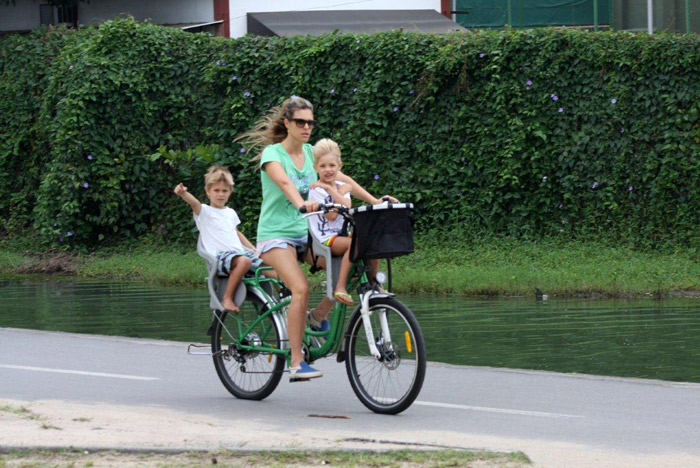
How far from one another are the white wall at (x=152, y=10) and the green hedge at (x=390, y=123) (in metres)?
4.03

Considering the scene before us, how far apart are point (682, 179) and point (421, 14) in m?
10.4

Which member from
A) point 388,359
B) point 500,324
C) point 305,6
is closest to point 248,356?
point 388,359

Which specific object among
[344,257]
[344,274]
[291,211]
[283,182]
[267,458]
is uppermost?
[283,182]

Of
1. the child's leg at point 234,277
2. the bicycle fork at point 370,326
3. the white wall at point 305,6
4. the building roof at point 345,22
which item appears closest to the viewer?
the bicycle fork at point 370,326

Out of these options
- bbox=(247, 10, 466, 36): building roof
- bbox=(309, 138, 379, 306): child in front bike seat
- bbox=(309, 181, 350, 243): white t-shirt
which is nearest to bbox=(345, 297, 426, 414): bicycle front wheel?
bbox=(309, 138, 379, 306): child in front bike seat

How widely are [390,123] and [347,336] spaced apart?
35.3ft

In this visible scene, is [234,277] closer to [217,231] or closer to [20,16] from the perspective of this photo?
[217,231]

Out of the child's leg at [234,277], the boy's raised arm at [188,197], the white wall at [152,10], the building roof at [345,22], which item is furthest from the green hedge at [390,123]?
the child's leg at [234,277]

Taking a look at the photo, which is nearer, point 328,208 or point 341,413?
point 328,208

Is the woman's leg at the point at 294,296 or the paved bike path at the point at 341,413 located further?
the woman's leg at the point at 294,296

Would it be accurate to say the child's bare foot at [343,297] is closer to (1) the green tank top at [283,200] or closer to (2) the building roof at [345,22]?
(1) the green tank top at [283,200]

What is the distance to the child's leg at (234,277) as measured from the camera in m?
8.40

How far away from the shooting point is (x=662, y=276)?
14641mm

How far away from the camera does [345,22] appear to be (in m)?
24.5
